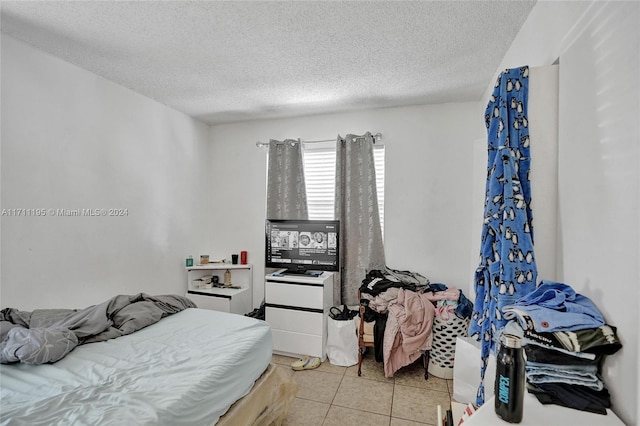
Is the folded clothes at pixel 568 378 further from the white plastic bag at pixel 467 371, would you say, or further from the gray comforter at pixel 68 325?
the gray comforter at pixel 68 325

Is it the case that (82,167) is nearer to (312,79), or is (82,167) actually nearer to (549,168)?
(312,79)

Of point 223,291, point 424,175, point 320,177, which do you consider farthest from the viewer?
point 320,177

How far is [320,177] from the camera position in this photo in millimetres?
3639

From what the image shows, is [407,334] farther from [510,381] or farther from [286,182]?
[286,182]

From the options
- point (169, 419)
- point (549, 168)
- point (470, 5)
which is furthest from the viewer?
point (470, 5)

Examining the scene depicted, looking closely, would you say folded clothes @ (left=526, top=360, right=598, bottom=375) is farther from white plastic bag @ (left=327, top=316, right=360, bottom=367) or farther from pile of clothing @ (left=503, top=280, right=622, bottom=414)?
white plastic bag @ (left=327, top=316, right=360, bottom=367)

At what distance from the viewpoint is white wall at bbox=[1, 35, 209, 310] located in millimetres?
2107

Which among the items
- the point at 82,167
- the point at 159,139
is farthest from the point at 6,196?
the point at 159,139

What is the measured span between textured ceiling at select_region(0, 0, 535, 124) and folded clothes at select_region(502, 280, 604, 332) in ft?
5.22

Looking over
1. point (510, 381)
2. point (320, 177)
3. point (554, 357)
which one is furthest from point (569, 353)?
point (320, 177)

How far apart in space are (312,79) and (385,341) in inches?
93.4

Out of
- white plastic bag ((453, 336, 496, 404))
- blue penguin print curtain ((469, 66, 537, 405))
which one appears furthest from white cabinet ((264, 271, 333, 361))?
blue penguin print curtain ((469, 66, 537, 405))

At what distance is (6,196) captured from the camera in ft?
6.75

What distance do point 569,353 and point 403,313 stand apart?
177 cm
